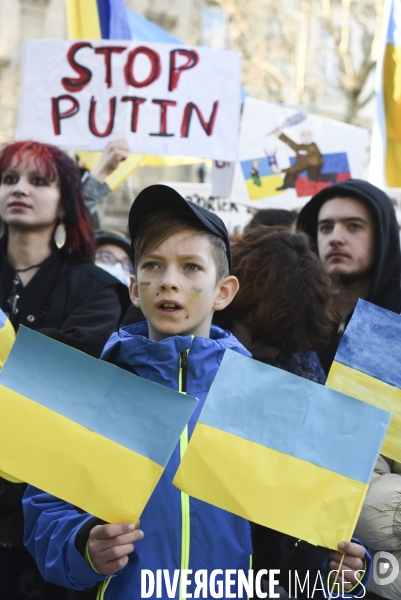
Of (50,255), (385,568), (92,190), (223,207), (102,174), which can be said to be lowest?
(385,568)

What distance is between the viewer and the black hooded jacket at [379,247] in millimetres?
3154

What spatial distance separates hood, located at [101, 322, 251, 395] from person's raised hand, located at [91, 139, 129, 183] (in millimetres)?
2115

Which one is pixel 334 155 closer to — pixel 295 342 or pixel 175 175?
pixel 295 342

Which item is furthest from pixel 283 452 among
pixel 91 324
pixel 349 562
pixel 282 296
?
pixel 91 324

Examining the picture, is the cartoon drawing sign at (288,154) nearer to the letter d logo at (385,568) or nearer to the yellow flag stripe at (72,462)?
the letter d logo at (385,568)

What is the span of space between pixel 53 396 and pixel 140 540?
0.40 metres

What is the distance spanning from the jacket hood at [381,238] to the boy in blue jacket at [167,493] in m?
1.08

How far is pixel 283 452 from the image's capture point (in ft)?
6.09

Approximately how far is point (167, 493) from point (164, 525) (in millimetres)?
75

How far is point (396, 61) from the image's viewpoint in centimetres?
407

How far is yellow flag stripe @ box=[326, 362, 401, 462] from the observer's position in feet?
6.54

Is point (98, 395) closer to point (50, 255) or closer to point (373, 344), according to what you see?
point (373, 344)

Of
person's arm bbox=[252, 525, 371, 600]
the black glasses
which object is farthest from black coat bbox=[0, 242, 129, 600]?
the black glasses

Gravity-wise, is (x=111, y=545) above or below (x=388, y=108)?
below
